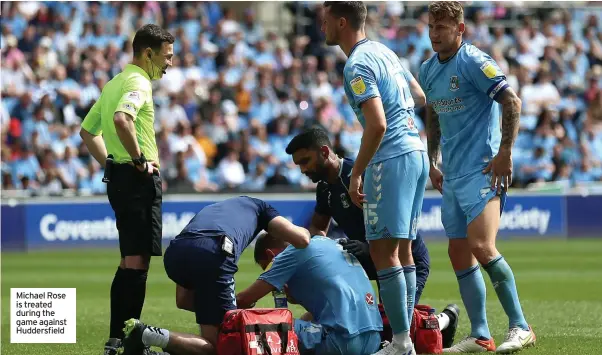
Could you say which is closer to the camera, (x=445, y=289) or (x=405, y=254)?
(x=405, y=254)

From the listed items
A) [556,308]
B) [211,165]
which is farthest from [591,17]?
[556,308]

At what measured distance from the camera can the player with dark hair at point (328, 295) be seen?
792 centimetres

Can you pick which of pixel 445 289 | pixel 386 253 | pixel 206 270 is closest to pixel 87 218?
pixel 445 289

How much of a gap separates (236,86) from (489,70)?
54.4 feet

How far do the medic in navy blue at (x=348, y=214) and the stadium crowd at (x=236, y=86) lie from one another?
12.1 m

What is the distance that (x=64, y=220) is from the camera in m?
19.9

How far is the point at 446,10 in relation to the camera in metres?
8.44

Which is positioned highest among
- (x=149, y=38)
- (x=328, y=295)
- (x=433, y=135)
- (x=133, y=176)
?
(x=149, y=38)

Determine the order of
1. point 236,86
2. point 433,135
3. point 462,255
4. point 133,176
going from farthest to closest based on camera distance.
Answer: point 236,86 → point 433,135 → point 462,255 → point 133,176

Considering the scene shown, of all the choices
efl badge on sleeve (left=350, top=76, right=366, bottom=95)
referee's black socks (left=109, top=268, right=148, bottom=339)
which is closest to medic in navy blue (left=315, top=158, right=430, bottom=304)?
efl badge on sleeve (left=350, top=76, right=366, bottom=95)

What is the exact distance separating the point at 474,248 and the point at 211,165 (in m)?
14.7

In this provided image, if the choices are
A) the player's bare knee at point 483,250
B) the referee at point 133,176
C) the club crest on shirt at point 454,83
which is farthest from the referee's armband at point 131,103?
the player's bare knee at point 483,250

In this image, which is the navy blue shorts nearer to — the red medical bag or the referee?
the red medical bag

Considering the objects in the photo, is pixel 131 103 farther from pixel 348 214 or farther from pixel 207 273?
pixel 348 214
